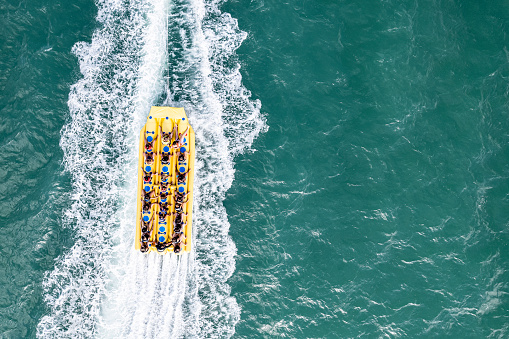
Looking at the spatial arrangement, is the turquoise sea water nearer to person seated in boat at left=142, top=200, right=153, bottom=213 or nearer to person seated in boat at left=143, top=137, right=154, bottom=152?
person seated in boat at left=142, top=200, right=153, bottom=213

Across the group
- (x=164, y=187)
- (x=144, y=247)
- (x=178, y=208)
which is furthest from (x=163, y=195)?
(x=144, y=247)

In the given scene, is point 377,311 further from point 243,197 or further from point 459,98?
point 459,98

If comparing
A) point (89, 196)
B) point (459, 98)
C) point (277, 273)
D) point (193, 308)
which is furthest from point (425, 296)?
point (89, 196)

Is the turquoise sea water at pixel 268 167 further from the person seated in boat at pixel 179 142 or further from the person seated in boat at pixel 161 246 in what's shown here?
the person seated in boat at pixel 179 142

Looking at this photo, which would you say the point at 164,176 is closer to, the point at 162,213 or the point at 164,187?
the point at 164,187

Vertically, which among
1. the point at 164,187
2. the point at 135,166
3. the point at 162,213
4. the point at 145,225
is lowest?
the point at 145,225

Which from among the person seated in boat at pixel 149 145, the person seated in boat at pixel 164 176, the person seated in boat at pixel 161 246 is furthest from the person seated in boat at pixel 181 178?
the person seated in boat at pixel 161 246
